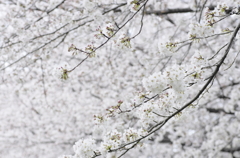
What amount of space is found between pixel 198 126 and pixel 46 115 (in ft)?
18.6

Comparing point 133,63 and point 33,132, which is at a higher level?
point 133,63

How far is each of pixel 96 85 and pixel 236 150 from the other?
15.6 ft

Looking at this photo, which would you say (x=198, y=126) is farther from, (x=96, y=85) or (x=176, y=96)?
(x=176, y=96)

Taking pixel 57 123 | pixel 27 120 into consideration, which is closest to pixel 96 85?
pixel 57 123

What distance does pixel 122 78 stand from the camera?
7.51 m

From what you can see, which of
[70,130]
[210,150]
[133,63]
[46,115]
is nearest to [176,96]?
[210,150]

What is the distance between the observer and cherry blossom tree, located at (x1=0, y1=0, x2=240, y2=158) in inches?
81.3

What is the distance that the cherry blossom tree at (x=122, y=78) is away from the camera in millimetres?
2064

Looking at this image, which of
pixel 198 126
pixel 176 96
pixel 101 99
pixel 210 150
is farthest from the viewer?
pixel 101 99

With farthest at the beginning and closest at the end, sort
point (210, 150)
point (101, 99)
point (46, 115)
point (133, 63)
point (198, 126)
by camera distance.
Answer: point (46, 115)
point (101, 99)
point (133, 63)
point (198, 126)
point (210, 150)

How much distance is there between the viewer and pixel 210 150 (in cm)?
529

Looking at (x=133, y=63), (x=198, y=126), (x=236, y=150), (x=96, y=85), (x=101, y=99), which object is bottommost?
(x=236, y=150)

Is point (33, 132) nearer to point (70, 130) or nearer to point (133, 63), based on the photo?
point (70, 130)

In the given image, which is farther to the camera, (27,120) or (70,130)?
(27,120)
